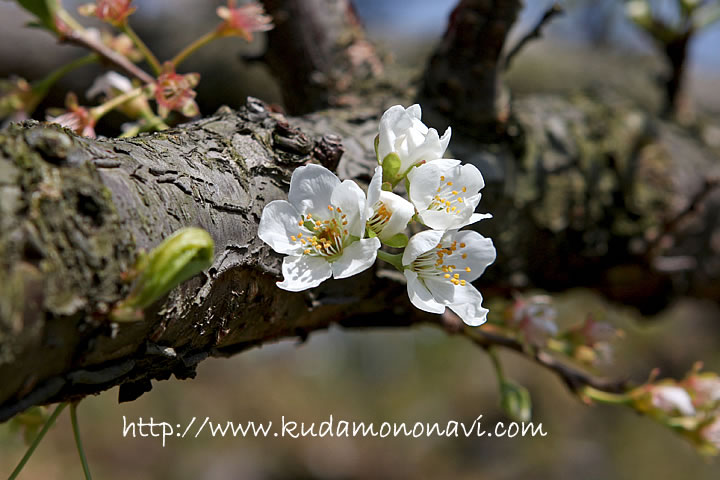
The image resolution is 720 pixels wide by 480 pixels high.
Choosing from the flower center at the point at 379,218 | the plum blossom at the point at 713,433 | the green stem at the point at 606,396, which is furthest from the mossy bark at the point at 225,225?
the plum blossom at the point at 713,433

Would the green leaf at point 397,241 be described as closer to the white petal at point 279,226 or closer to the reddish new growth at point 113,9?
the white petal at point 279,226

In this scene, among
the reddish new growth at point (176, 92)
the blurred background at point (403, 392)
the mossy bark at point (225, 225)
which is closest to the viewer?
the mossy bark at point (225, 225)

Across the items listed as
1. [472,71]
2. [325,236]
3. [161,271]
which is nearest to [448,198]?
[325,236]

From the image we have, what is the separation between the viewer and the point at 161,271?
45 cm

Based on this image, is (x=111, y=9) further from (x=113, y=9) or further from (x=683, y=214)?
(x=683, y=214)

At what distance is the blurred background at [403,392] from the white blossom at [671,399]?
1070 mm

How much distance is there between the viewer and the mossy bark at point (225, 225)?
0.42m

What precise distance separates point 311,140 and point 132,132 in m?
0.25

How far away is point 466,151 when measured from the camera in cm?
90

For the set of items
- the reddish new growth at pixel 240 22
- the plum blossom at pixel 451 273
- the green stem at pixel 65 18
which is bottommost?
the plum blossom at pixel 451 273

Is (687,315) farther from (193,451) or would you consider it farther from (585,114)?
(193,451)

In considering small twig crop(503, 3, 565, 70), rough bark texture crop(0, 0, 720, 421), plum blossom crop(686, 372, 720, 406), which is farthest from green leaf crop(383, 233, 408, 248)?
plum blossom crop(686, 372, 720, 406)

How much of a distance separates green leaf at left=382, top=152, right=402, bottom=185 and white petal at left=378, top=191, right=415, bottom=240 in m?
0.04

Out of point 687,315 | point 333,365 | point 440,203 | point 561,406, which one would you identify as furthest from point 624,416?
point 440,203
